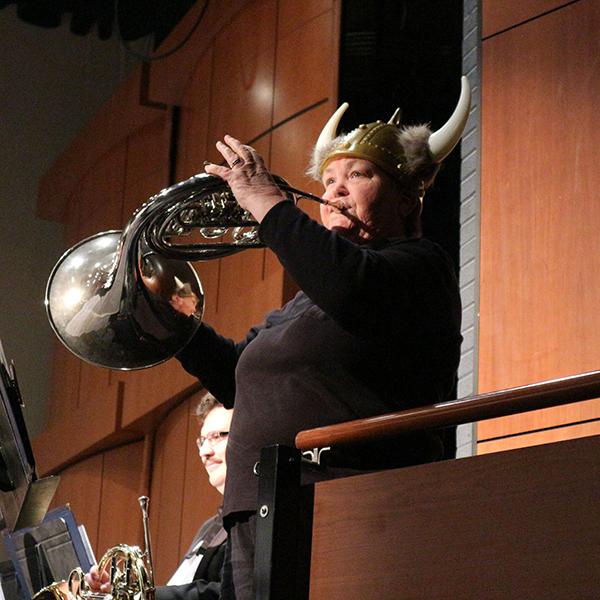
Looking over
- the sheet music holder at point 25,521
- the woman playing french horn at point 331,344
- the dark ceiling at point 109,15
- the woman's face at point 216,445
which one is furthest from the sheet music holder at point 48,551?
the dark ceiling at point 109,15

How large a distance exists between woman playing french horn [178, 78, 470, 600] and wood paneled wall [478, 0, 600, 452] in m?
1.31

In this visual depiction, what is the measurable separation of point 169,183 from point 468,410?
4.75 m

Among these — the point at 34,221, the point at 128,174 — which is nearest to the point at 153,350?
the point at 128,174

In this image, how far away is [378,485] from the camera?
1719 mm

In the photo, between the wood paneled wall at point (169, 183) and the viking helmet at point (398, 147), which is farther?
the wood paneled wall at point (169, 183)

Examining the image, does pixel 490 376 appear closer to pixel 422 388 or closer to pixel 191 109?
pixel 422 388

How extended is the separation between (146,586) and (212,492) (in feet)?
7.99

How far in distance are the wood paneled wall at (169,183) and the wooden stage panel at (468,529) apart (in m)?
2.86

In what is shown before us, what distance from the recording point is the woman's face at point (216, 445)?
12.5ft

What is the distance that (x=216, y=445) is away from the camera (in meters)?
3.81

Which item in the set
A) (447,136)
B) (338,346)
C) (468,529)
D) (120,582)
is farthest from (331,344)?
(120,582)

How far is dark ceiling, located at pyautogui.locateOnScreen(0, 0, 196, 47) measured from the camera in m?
6.93

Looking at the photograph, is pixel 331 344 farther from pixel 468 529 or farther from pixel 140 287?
pixel 140 287

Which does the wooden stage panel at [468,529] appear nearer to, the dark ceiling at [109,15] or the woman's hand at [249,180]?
the woman's hand at [249,180]
